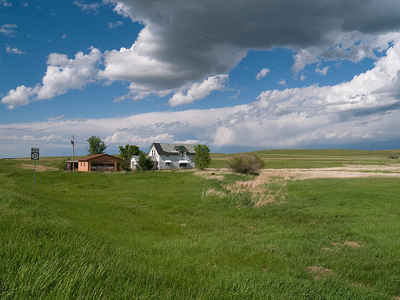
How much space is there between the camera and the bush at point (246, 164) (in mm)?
55000

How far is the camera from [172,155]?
82.1 meters

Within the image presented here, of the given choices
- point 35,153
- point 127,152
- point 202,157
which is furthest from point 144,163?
point 35,153

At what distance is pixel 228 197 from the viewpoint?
22438 mm

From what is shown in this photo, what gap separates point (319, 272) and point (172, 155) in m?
76.2

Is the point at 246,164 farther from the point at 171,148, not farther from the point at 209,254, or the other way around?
the point at 209,254

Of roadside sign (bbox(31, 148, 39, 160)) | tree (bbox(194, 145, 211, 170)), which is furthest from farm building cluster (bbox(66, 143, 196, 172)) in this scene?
roadside sign (bbox(31, 148, 39, 160))

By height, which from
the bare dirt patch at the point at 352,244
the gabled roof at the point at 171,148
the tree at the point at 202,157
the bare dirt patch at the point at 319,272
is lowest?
the bare dirt patch at the point at 352,244

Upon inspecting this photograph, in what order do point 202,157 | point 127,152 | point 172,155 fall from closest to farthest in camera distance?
1. point 202,157
2. point 127,152
3. point 172,155

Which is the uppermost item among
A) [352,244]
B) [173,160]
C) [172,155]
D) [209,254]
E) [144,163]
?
[172,155]

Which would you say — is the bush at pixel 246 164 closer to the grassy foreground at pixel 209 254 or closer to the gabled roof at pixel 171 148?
the gabled roof at pixel 171 148

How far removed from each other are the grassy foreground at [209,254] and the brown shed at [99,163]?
58.0 meters

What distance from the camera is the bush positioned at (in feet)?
180

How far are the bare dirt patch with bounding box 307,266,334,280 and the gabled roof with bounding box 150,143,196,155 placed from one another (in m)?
74.6

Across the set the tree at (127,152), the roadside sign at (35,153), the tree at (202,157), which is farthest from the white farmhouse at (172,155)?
the roadside sign at (35,153)
